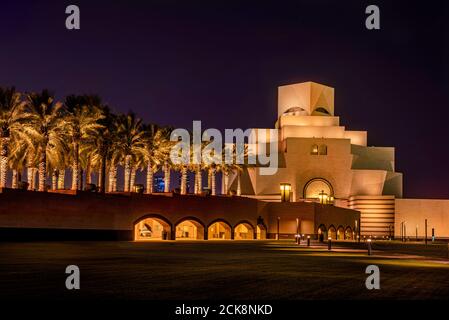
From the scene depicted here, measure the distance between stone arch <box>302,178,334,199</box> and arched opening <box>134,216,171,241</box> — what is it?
41652 mm

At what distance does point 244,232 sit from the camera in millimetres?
Answer: 91312

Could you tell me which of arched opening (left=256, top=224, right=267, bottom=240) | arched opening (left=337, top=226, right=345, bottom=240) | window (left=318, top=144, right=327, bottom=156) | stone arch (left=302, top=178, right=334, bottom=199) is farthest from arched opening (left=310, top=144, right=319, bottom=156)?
arched opening (left=256, top=224, right=267, bottom=240)

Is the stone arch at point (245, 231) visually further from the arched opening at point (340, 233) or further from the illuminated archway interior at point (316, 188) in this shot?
the illuminated archway interior at point (316, 188)

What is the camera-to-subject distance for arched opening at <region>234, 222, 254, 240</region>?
293ft

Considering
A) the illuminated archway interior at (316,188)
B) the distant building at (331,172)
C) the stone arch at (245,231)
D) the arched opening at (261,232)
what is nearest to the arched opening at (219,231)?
the stone arch at (245,231)

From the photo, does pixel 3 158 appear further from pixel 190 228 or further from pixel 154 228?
pixel 190 228

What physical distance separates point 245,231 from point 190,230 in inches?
385

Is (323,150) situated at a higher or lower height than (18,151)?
higher

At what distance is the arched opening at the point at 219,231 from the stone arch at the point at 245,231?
2.19 metres

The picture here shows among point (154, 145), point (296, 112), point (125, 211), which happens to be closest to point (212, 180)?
point (154, 145)

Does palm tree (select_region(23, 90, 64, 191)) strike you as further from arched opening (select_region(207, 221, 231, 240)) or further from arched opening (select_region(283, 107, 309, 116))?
arched opening (select_region(283, 107, 309, 116))

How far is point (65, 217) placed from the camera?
55062 millimetres

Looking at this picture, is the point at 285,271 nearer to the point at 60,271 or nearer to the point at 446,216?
the point at 60,271
